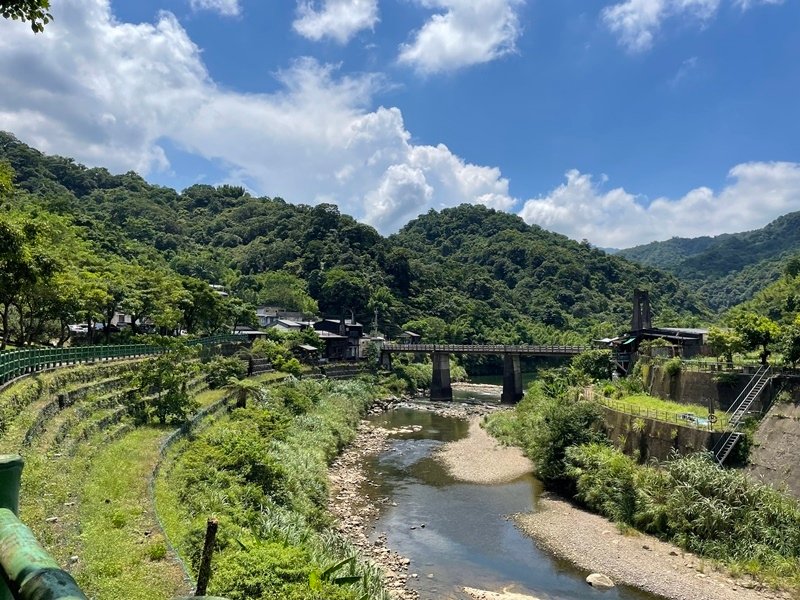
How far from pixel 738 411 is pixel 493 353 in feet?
145

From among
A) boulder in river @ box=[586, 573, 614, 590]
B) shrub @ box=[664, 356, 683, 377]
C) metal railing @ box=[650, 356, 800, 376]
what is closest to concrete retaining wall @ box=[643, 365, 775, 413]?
shrub @ box=[664, 356, 683, 377]

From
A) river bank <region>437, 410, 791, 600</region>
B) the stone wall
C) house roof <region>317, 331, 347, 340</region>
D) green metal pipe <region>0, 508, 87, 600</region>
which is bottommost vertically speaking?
river bank <region>437, 410, 791, 600</region>

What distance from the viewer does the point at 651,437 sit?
2900 centimetres

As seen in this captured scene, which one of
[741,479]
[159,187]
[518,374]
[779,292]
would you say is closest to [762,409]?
[741,479]

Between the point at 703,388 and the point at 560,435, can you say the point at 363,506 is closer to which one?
the point at 560,435

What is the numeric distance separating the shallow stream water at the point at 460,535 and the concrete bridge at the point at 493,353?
29985 mm

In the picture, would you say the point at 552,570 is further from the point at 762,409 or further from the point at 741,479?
the point at 762,409

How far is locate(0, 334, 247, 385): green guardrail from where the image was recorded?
2184cm

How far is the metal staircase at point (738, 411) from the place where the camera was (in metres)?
25.4

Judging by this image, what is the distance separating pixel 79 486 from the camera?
1670cm

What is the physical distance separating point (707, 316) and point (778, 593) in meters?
132

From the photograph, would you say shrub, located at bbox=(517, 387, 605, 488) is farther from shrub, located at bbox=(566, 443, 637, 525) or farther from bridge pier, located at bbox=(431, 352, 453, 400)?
bridge pier, located at bbox=(431, 352, 453, 400)

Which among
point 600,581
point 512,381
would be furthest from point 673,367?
point 512,381

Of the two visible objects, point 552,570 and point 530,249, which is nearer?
point 552,570
